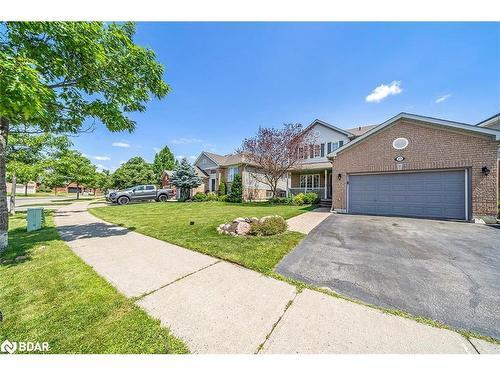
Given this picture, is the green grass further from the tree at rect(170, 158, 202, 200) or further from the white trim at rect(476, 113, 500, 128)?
the white trim at rect(476, 113, 500, 128)

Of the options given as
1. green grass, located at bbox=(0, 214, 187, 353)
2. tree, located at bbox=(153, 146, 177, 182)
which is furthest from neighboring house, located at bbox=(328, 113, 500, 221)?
tree, located at bbox=(153, 146, 177, 182)

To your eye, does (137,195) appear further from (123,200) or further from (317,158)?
(317,158)

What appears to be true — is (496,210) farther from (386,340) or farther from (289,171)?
(289,171)

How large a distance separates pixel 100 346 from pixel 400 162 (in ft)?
42.8

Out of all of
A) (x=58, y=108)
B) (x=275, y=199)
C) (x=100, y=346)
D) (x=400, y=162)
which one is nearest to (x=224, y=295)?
(x=100, y=346)

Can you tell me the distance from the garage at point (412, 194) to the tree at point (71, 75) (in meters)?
11.4

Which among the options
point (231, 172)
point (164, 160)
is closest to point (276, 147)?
point (231, 172)

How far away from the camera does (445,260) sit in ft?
14.2

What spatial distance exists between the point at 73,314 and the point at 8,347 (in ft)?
1.76

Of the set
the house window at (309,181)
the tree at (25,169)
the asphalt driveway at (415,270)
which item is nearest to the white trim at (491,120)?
the asphalt driveway at (415,270)

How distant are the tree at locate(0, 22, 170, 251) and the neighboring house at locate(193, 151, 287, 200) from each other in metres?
15.0

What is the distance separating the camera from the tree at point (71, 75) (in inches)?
127

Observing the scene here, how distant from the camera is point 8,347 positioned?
2.06m
